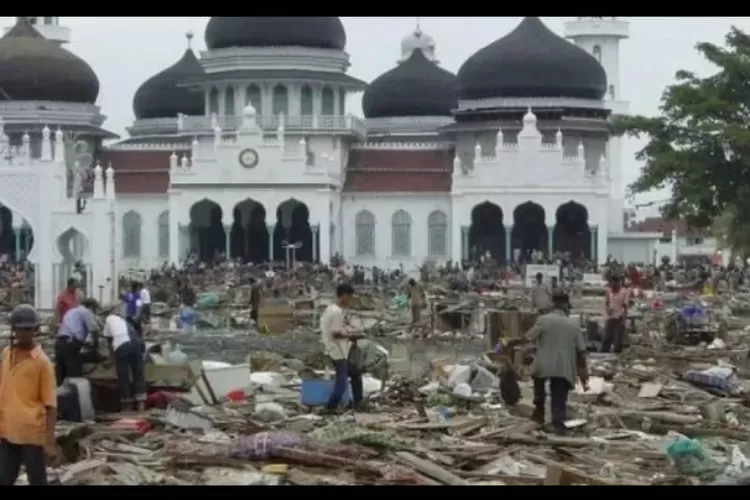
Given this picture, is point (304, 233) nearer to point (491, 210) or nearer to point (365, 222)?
point (365, 222)

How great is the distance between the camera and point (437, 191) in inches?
2201

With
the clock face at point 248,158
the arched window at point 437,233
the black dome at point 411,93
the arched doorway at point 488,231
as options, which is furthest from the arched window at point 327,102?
the arched doorway at point 488,231

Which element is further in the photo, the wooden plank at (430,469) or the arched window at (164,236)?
the arched window at (164,236)

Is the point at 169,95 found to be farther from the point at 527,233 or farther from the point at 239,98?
the point at 527,233

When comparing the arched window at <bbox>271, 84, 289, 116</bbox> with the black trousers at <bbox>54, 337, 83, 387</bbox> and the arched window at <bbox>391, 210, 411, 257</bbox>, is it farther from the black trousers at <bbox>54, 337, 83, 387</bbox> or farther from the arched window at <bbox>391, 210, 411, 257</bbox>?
the black trousers at <bbox>54, 337, 83, 387</bbox>

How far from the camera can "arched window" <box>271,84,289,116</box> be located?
5800 centimetres

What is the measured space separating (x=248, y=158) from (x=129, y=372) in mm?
40605

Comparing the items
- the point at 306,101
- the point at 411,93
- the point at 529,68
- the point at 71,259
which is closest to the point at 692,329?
the point at 71,259

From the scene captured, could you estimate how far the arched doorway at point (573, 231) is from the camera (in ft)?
182

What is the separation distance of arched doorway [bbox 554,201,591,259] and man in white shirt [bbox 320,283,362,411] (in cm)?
4096

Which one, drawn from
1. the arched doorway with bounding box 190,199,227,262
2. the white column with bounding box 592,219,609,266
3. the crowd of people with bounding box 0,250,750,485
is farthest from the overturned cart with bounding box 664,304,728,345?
the arched doorway with bounding box 190,199,227,262

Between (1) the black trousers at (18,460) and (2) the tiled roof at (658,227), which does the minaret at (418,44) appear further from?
(1) the black trousers at (18,460)

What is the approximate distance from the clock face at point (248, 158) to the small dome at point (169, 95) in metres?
8.93

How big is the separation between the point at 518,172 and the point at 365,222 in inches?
185
